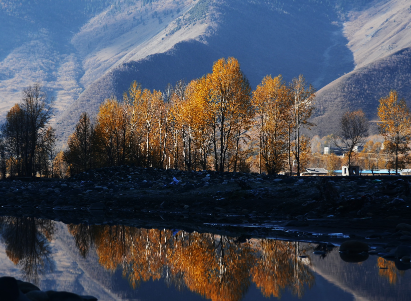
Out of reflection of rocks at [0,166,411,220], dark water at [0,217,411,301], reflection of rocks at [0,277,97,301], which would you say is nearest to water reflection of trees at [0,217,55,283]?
dark water at [0,217,411,301]

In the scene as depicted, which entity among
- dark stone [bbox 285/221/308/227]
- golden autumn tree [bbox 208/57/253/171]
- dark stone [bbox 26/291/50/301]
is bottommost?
dark stone [bbox 26/291/50/301]

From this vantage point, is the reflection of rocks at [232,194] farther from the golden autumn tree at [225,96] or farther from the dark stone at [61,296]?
the dark stone at [61,296]

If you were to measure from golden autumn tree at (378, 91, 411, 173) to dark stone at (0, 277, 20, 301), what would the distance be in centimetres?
4844

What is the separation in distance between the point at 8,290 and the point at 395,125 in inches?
1978

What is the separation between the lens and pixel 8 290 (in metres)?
4.46

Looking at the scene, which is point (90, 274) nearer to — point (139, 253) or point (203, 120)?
point (139, 253)

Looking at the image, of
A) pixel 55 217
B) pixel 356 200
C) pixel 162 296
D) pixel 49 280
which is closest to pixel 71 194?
pixel 55 217

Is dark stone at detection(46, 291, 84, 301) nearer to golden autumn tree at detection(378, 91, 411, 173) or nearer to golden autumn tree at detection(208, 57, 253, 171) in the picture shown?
golden autumn tree at detection(208, 57, 253, 171)

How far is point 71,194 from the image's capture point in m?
22.3

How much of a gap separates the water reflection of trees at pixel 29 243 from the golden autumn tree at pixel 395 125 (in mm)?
41851

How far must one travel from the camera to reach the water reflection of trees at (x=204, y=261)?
673cm

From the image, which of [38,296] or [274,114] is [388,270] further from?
[274,114]

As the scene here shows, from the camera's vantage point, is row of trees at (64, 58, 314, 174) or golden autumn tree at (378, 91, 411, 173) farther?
golden autumn tree at (378, 91, 411, 173)

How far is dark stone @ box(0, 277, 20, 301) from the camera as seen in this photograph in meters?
4.43
